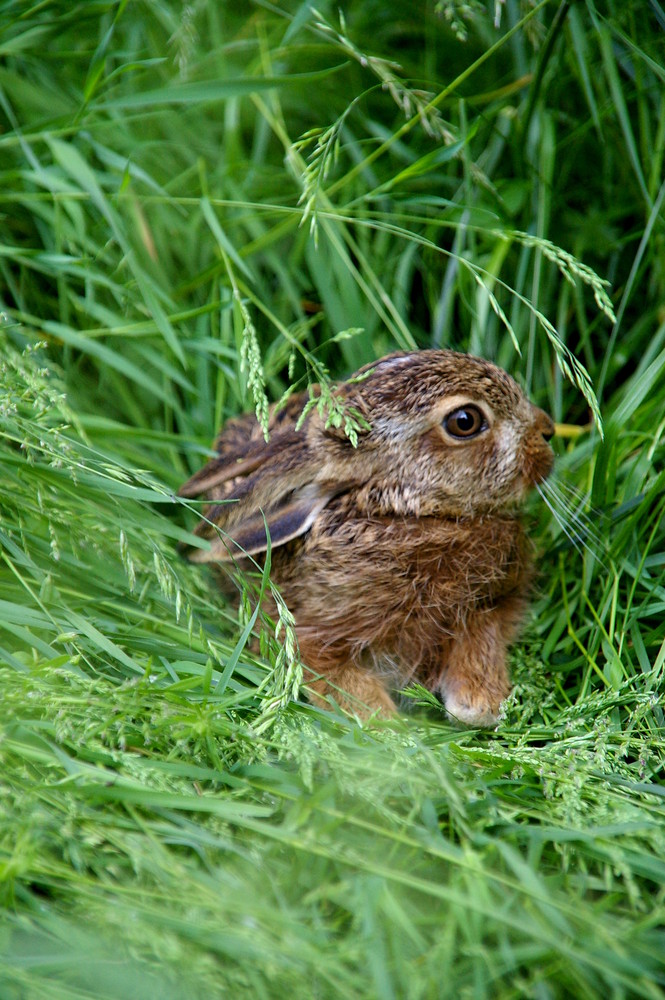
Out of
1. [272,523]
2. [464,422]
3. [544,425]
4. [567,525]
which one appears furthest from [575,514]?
[272,523]

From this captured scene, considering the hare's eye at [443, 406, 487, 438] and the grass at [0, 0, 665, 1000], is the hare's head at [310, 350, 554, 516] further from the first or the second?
the grass at [0, 0, 665, 1000]

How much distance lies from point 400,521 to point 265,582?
1.80ft

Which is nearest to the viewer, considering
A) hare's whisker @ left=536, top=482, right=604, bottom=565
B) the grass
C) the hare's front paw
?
the grass

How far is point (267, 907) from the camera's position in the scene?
5.89 ft

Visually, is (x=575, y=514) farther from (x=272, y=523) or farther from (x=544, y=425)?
(x=272, y=523)

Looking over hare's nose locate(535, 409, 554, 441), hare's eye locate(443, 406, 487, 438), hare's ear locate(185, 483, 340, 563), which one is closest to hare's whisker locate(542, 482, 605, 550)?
hare's nose locate(535, 409, 554, 441)

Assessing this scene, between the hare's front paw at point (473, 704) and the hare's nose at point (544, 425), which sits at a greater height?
the hare's nose at point (544, 425)

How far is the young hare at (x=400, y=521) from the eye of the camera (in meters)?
2.84

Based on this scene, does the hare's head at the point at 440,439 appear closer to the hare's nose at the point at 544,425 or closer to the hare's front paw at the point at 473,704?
the hare's nose at the point at 544,425

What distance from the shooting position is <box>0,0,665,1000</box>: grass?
179 centimetres

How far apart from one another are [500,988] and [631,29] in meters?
3.08

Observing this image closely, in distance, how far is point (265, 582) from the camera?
2.55 metres

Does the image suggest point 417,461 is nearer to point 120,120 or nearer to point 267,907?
point 267,907

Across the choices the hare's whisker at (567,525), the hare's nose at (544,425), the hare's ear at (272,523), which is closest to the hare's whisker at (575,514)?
the hare's whisker at (567,525)
